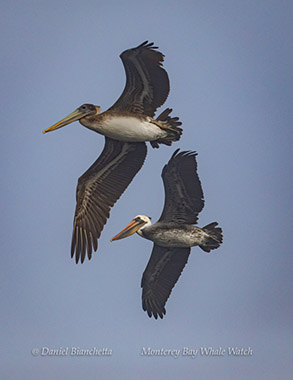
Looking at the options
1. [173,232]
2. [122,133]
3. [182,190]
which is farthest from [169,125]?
[173,232]

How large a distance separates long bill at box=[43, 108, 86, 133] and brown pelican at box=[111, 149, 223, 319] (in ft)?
6.99

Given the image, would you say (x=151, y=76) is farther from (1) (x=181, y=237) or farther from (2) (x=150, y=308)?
(2) (x=150, y=308)

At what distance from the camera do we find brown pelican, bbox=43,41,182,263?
16188 millimetres

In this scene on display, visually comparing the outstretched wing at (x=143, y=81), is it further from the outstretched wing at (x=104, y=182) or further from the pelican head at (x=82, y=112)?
the outstretched wing at (x=104, y=182)

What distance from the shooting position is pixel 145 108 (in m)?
16.6

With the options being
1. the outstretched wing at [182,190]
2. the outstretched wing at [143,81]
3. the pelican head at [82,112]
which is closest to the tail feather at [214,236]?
the outstretched wing at [182,190]

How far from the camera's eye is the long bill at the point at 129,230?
18516 millimetres

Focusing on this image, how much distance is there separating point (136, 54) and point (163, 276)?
489 cm

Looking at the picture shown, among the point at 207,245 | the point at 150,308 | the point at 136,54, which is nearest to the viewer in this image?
the point at 136,54

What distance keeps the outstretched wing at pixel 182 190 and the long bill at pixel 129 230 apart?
1241 mm

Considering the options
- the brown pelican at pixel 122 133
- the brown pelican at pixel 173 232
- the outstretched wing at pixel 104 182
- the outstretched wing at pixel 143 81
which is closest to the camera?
the outstretched wing at pixel 143 81

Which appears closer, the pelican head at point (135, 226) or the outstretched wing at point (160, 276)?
the outstretched wing at point (160, 276)

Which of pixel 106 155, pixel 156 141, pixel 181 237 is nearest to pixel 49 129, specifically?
pixel 106 155

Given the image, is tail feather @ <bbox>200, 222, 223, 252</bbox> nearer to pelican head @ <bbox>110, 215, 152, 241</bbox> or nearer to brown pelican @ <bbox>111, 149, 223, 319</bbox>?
brown pelican @ <bbox>111, 149, 223, 319</bbox>
